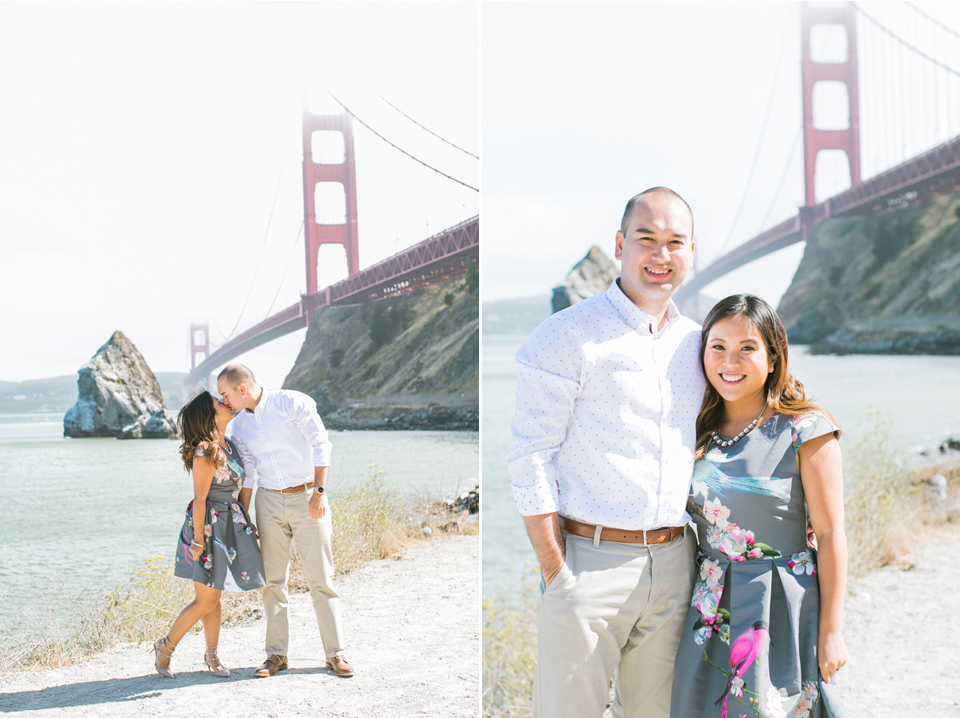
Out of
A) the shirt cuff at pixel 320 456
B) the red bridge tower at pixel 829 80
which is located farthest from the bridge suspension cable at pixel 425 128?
the red bridge tower at pixel 829 80

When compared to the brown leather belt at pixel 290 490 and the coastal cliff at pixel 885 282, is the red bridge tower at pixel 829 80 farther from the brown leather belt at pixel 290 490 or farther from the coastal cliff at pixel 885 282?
the brown leather belt at pixel 290 490

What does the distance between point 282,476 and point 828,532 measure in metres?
1.59

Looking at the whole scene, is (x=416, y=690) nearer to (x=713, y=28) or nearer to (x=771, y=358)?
(x=771, y=358)

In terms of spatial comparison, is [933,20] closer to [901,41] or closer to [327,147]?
[901,41]

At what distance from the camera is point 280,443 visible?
2311mm

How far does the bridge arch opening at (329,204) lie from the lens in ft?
9.28

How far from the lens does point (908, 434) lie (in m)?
8.21

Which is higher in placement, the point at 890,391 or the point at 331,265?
the point at 331,265

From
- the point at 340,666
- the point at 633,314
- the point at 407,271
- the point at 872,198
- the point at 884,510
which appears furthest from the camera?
the point at 872,198

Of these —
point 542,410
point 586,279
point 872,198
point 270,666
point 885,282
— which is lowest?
point 270,666

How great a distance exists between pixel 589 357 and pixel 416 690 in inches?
69.7

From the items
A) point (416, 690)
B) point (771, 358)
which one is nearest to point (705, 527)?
point (771, 358)

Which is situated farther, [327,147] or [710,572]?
[327,147]

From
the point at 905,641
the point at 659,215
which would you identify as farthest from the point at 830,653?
the point at 905,641
